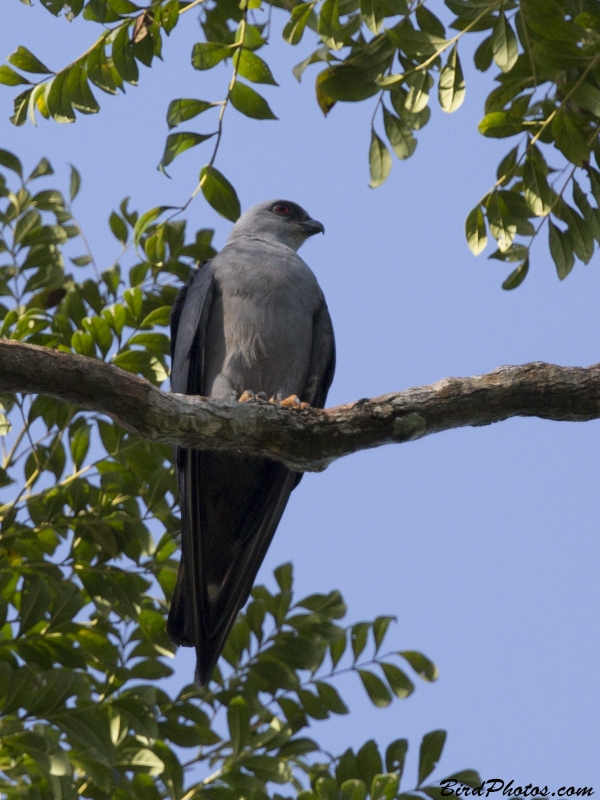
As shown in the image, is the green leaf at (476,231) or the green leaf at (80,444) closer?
the green leaf at (476,231)

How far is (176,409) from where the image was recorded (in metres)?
3.62

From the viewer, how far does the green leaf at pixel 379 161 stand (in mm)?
4359

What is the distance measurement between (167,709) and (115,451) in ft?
4.34

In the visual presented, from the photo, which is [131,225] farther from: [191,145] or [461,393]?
[461,393]

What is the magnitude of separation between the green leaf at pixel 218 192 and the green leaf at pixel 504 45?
1347 mm

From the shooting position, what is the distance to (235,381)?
522 centimetres

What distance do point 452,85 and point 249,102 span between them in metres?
0.91

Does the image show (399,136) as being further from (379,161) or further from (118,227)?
(118,227)

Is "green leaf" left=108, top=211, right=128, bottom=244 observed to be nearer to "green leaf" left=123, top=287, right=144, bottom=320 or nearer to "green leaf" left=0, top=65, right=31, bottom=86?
"green leaf" left=123, top=287, right=144, bottom=320

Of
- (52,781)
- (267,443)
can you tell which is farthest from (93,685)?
(267,443)

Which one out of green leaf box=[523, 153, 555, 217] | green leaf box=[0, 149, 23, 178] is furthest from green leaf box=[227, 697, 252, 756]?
green leaf box=[0, 149, 23, 178]

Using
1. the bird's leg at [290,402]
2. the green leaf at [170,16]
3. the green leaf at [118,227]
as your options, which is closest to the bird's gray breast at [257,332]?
the bird's leg at [290,402]

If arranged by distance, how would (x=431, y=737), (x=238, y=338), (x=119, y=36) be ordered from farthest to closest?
(x=238, y=338) < (x=431, y=737) < (x=119, y=36)

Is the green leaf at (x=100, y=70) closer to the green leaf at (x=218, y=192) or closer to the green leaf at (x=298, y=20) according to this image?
the green leaf at (x=218, y=192)
